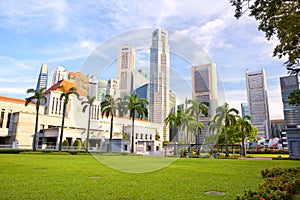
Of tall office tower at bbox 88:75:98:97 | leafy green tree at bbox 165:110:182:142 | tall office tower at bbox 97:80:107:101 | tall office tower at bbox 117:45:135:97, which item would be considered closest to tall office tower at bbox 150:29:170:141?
leafy green tree at bbox 165:110:182:142

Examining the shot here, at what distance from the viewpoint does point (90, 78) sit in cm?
775

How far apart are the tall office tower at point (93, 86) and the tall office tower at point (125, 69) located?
84 centimetres

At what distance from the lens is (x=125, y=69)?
7.71 m

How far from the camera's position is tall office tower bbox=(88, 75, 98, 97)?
25.4 ft

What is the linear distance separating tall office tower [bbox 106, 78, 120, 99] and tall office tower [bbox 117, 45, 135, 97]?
0.12 meters

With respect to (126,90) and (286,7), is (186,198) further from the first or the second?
(286,7)

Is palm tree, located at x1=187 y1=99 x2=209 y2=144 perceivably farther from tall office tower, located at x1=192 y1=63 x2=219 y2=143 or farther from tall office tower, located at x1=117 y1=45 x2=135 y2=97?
tall office tower, located at x1=117 y1=45 x2=135 y2=97

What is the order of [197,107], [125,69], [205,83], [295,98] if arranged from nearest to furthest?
[205,83]
[125,69]
[197,107]
[295,98]

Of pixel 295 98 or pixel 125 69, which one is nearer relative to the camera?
pixel 125 69

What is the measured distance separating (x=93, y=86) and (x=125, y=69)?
4.29 ft

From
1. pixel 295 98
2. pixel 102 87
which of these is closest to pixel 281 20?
pixel 295 98

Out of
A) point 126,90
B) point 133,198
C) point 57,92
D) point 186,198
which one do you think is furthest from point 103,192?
point 57,92

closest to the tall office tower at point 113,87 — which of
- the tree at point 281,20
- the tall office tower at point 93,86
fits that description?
the tall office tower at point 93,86

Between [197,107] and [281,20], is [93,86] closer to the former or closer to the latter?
[197,107]
